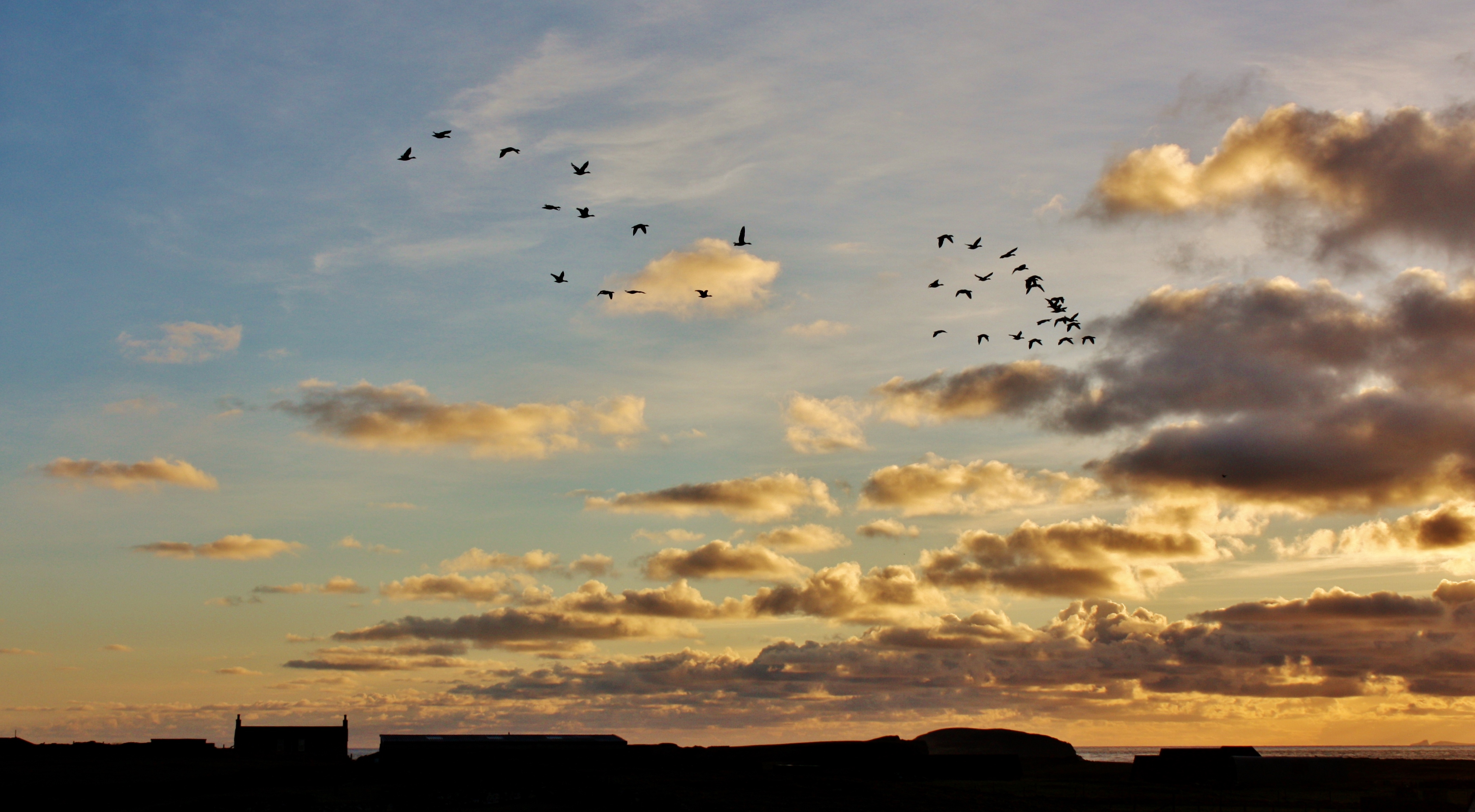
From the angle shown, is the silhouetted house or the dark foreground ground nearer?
the dark foreground ground

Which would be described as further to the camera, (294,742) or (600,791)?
(294,742)

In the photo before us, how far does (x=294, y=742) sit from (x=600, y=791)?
5451 cm

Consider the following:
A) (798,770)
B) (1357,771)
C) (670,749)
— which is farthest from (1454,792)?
(670,749)

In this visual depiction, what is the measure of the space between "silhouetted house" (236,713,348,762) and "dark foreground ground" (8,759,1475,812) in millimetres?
6786

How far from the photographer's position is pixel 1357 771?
15575 centimetres

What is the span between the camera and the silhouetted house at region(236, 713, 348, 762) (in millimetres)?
116562

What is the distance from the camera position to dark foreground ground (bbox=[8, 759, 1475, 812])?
73250 millimetres

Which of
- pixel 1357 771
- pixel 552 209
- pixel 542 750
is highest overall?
pixel 552 209

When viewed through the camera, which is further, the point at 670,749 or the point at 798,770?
the point at 670,749

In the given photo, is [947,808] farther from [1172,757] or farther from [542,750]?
[1172,757]

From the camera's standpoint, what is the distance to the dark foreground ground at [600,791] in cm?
7325

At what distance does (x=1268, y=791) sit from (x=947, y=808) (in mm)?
50444

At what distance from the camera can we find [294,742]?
4631 inches

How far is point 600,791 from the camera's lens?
77500 millimetres
